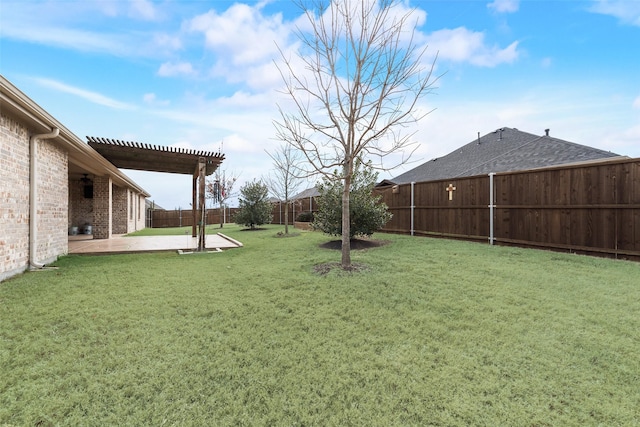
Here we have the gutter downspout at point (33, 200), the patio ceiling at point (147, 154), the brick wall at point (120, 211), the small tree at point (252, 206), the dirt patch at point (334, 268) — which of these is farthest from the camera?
the small tree at point (252, 206)

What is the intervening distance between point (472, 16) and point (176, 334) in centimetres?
839

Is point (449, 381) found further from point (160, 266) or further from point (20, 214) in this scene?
point (20, 214)

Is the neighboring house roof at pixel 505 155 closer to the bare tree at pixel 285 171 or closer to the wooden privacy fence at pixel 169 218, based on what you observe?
the bare tree at pixel 285 171

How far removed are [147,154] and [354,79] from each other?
23.1ft

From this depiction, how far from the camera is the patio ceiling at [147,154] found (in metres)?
8.05

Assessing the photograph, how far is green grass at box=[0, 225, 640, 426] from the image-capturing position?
6.60 ft

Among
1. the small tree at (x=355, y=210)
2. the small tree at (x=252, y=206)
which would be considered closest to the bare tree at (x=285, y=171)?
the small tree at (x=252, y=206)

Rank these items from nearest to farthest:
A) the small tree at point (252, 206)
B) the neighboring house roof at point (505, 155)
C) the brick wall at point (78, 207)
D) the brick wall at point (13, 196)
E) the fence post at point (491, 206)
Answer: the brick wall at point (13, 196) < the fence post at point (491, 206) < the neighboring house roof at point (505, 155) < the brick wall at point (78, 207) < the small tree at point (252, 206)

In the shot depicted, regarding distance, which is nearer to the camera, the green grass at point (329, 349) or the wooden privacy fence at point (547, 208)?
the green grass at point (329, 349)

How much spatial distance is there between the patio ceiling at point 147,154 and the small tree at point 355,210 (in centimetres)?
366

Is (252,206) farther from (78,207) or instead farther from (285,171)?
(78,207)

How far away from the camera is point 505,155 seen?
12.9m

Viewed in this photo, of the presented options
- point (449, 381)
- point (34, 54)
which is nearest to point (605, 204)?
point (449, 381)

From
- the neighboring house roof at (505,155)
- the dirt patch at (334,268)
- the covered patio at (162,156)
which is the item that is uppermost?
the neighboring house roof at (505,155)
